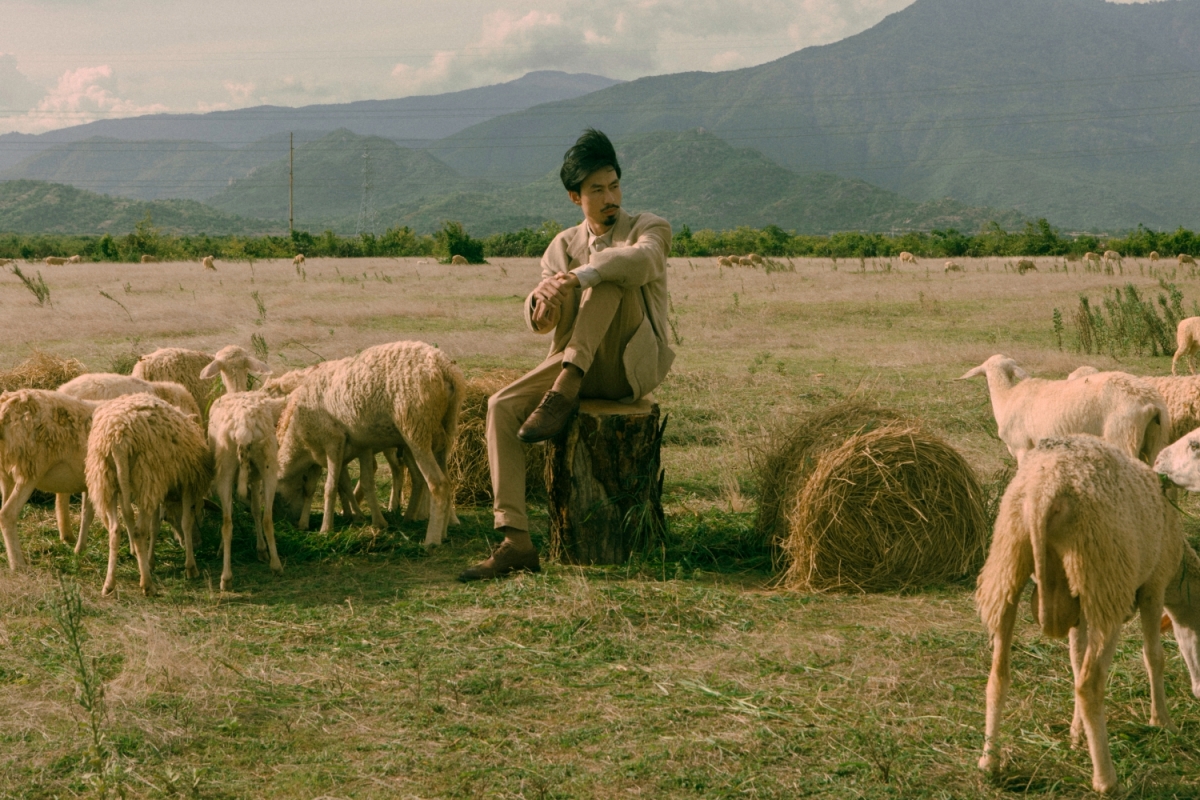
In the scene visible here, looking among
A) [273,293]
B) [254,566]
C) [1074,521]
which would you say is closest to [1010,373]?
[1074,521]

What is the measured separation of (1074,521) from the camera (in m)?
3.72

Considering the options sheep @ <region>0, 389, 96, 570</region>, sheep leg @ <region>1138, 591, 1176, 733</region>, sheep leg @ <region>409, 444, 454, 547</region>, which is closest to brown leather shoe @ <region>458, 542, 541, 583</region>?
sheep leg @ <region>409, 444, 454, 547</region>

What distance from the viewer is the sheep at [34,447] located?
6480 mm

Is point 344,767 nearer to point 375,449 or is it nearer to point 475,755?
point 475,755

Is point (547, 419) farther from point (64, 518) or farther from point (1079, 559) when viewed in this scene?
point (64, 518)

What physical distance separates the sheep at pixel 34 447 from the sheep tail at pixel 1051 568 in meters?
5.68

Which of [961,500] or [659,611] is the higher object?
[961,500]

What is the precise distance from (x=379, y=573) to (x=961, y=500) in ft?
12.0

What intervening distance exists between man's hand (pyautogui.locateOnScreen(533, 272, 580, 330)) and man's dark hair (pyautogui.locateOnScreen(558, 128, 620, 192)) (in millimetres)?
744

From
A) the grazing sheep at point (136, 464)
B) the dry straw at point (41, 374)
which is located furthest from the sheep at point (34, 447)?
the dry straw at point (41, 374)

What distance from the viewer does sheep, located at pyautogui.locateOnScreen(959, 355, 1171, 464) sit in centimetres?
723

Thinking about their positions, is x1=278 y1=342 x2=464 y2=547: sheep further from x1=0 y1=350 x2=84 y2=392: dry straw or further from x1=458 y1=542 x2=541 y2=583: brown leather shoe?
x1=0 y1=350 x2=84 y2=392: dry straw

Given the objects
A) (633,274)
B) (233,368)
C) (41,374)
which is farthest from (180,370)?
(633,274)

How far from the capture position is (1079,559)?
12.2ft
